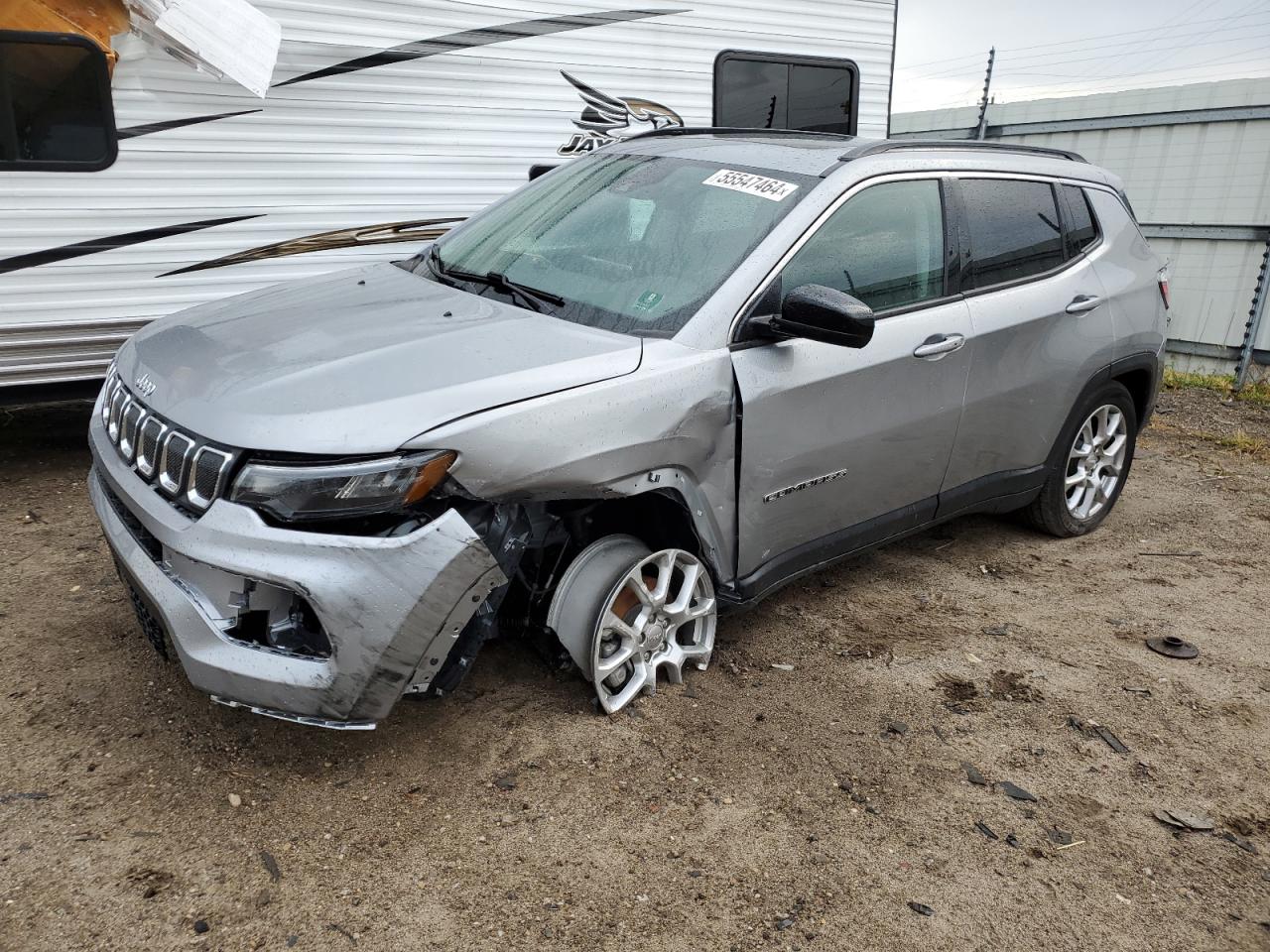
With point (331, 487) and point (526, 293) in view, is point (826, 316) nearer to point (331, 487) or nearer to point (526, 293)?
point (526, 293)

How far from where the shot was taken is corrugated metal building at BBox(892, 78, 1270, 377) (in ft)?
29.2

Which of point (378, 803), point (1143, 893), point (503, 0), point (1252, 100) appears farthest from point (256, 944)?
point (1252, 100)

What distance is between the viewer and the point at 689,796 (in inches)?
119

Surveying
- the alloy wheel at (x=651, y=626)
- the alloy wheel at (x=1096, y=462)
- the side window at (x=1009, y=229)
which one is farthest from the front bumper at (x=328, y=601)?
the alloy wheel at (x=1096, y=462)

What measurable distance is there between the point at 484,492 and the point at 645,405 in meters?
0.59

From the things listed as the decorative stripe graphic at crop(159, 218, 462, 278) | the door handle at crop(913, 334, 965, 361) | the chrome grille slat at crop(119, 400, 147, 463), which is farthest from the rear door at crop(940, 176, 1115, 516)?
the decorative stripe graphic at crop(159, 218, 462, 278)

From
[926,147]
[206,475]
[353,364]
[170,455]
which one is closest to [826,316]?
[926,147]

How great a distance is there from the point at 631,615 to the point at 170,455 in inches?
57.8

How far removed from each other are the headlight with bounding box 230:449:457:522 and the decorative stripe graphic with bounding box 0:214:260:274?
3266 millimetres

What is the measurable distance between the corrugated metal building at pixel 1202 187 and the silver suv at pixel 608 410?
525 cm

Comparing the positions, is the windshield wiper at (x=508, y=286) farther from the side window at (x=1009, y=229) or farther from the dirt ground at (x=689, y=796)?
the side window at (x=1009, y=229)

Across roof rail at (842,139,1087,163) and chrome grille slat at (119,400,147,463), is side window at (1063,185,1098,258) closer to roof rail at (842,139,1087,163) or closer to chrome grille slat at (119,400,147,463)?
roof rail at (842,139,1087,163)

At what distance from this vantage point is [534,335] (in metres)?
3.15

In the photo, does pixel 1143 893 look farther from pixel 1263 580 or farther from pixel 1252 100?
pixel 1252 100
